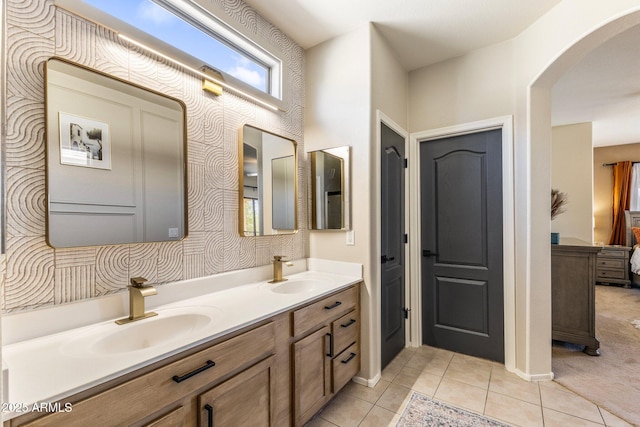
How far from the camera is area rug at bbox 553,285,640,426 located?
6.40ft

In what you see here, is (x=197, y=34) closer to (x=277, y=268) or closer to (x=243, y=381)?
(x=277, y=268)

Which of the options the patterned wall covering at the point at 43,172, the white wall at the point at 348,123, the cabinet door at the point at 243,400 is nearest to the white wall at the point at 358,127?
the white wall at the point at 348,123

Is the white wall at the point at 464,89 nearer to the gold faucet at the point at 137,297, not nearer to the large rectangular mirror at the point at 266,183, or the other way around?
the large rectangular mirror at the point at 266,183

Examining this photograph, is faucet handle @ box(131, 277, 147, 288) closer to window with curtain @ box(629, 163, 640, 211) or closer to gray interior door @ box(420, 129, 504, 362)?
gray interior door @ box(420, 129, 504, 362)

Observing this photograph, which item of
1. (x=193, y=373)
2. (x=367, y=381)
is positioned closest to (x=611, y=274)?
(x=367, y=381)

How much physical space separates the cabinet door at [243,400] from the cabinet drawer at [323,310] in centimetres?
24

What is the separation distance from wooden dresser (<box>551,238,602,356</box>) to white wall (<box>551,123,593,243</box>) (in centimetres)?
243

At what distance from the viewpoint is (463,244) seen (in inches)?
104

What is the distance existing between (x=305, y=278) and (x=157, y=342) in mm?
1068

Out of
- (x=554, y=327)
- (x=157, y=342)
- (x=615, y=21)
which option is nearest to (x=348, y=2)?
(x=615, y=21)

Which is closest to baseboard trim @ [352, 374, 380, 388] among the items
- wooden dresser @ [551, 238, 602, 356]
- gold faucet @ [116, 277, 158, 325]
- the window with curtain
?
gold faucet @ [116, 277, 158, 325]

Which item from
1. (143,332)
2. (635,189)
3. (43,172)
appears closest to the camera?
(43,172)

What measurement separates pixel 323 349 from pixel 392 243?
1157 mm

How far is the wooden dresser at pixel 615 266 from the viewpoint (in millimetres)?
4832
